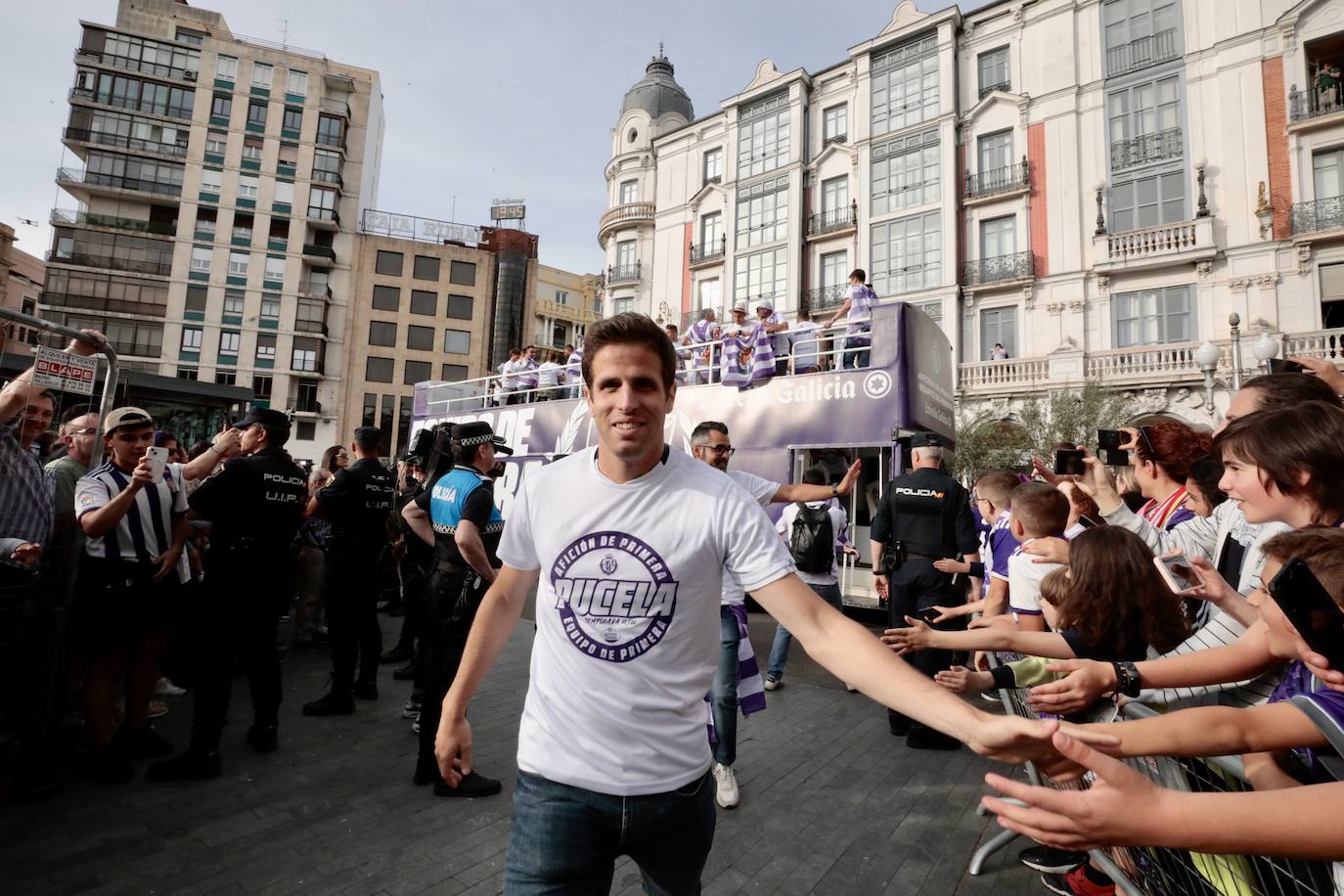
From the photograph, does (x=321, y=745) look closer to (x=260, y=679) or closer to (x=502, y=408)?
(x=260, y=679)

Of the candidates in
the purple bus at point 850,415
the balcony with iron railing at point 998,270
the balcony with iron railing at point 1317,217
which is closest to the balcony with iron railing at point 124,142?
the purple bus at point 850,415

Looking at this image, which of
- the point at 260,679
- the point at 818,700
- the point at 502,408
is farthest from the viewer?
the point at 502,408

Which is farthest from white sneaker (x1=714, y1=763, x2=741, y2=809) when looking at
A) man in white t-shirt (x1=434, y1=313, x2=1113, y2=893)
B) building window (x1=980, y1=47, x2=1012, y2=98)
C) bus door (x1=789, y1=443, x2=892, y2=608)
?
building window (x1=980, y1=47, x2=1012, y2=98)

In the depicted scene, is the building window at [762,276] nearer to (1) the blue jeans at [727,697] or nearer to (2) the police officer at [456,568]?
(2) the police officer at [456,568]

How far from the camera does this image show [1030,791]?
1.05m

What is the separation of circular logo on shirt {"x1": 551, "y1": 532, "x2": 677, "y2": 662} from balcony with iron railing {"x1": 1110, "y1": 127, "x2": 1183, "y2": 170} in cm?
2723

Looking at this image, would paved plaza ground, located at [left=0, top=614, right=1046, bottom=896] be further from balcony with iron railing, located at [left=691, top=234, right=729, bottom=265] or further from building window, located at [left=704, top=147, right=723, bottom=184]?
building window, located at [left=704, top=147, right=723, bottom=184]

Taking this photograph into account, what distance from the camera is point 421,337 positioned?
4678cm

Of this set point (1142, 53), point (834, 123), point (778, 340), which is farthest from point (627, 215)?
point (778, 340)

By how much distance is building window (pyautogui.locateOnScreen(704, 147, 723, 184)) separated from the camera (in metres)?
31.8

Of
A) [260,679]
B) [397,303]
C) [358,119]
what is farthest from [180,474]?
[358,119]

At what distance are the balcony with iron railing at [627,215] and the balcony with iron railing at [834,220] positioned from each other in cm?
947

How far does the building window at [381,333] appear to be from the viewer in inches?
1784

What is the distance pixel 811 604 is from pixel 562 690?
726 millimetres
